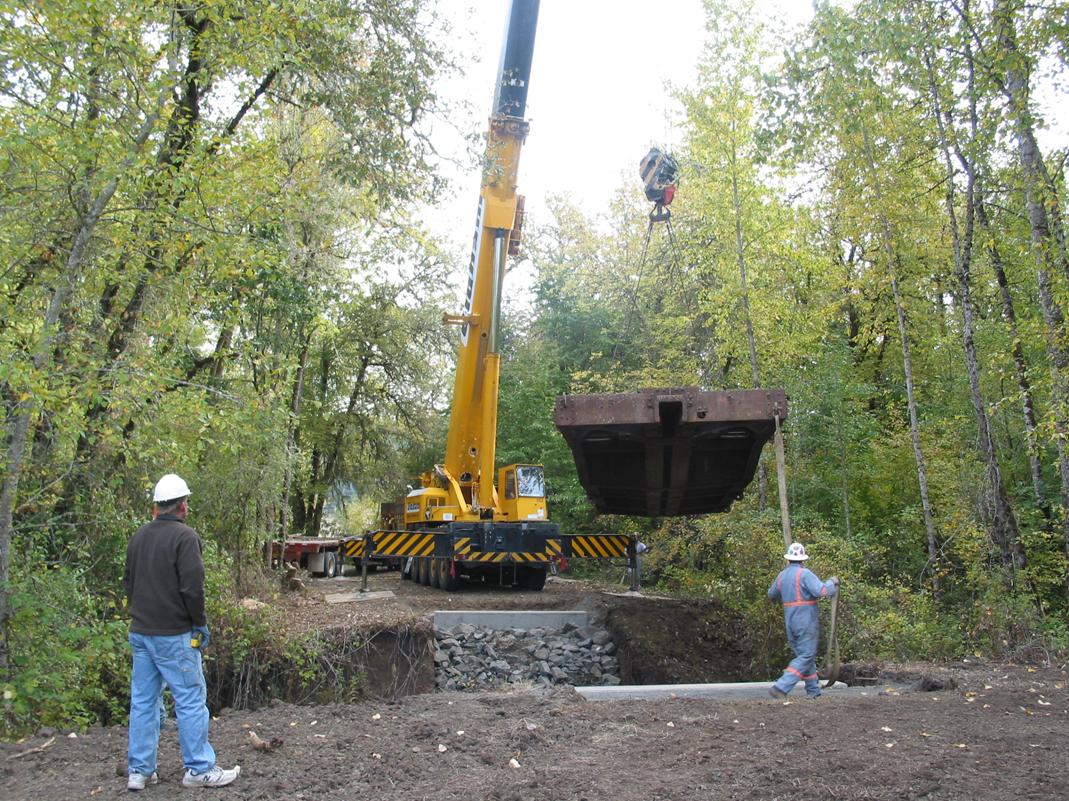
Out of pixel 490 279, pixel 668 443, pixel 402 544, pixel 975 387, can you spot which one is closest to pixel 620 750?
pixel 668 443

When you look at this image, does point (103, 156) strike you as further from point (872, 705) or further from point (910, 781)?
point (872, 705)

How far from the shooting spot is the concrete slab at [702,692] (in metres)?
7.08

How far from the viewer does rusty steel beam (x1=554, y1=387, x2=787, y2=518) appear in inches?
323

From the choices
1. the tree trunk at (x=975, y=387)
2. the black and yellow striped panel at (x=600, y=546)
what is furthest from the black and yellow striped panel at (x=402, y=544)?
the tree trunk at (x=975, y=387)

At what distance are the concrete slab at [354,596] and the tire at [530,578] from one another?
2222 millimetres

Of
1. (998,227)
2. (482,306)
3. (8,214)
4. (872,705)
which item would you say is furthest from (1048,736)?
(998,227)

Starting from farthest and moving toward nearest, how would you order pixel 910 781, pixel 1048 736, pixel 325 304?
pixel 325 304 < pixel 1048 736 < pixel 910 781

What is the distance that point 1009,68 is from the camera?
26.8 ft

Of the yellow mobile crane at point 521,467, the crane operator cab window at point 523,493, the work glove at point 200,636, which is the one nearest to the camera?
the work glove at point 200,636

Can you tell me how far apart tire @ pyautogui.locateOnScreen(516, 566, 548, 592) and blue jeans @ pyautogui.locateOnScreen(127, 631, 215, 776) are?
33.3 ft

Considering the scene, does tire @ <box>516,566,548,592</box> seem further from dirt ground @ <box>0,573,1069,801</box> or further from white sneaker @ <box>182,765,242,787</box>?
white sneaker @ <box>182,765,242,787</box>

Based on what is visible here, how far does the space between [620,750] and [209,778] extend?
230 centimetres

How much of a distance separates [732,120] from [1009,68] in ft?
23.5

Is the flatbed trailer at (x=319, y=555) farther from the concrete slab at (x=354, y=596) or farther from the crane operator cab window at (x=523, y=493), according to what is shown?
the crane operator cab window at (x=523, y=493)
